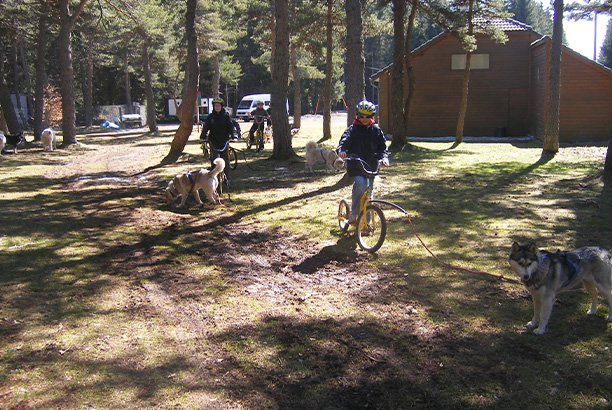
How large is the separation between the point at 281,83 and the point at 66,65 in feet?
38.0

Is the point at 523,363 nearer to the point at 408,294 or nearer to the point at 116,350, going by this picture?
the point at 408,294

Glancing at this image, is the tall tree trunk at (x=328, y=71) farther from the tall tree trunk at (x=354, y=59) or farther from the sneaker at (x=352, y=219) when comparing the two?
the sneaker at (x=352, y=219)

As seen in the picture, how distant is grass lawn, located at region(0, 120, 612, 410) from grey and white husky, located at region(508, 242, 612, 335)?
1.09ft

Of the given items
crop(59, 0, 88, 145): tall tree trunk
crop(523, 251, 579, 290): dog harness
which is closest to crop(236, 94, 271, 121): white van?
crop(59, 0, 88, 145): tall tree trunk

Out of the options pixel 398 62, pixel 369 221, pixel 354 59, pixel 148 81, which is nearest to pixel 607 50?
pixel 148 81

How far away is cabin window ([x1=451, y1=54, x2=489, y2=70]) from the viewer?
1162 inches

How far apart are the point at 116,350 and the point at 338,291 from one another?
255cm

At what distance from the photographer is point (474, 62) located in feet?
97.1

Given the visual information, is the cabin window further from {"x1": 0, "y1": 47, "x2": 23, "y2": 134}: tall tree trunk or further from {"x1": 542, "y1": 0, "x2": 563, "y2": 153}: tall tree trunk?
{"x1": 0, "y1": 47, "x2": 23, "y2": 134}: tall tree trunk

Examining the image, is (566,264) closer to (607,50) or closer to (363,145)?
(363,145)

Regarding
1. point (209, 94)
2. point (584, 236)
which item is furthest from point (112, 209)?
point (209, 94)

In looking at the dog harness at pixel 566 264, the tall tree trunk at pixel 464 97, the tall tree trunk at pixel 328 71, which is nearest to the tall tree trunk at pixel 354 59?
the dog harness at pixel 566 264

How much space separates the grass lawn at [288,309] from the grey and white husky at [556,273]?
0.33 meters

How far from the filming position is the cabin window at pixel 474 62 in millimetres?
29516
